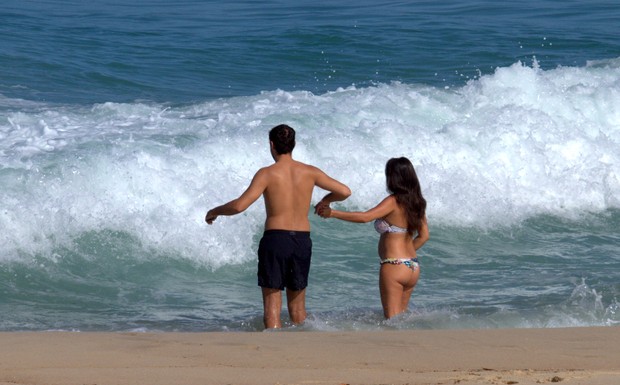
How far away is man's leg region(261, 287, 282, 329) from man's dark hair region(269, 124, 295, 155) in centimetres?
88

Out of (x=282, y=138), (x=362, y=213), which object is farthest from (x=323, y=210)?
(x=282, y=138)

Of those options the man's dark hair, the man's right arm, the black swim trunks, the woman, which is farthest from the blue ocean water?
the man's dark hair

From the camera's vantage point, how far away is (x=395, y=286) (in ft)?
22.5

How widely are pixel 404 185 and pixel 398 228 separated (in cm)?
29

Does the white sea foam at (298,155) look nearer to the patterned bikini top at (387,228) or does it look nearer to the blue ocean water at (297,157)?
the blue ocean water at (297,157)

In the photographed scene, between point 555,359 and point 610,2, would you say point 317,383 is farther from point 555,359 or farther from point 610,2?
point 610,2

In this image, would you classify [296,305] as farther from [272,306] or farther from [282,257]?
[282,257]

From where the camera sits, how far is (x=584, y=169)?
1219cm

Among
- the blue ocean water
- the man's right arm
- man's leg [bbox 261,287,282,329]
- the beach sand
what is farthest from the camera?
the blue ocean water

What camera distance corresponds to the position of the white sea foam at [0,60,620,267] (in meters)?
9.36

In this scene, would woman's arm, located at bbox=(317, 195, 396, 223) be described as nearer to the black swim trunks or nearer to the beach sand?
the black swim trunks

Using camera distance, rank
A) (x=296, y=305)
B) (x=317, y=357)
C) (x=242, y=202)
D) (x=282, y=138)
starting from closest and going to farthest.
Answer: (x=317, y=357) < (x=242, y=202) < (x=282, y=138) < (x=296, y=305)

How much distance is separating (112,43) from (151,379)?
13594 mm

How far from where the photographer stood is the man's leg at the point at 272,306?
21.9 ft
